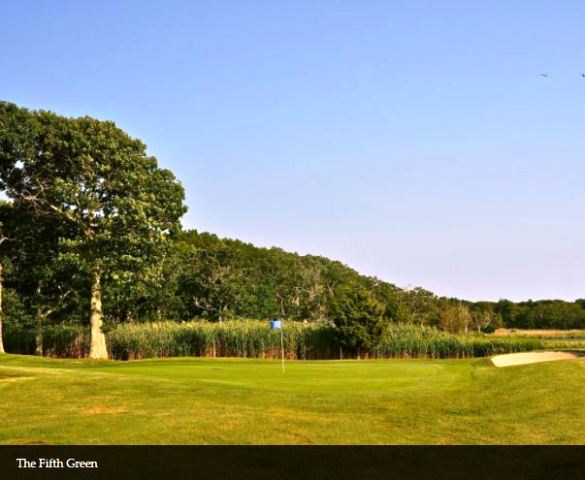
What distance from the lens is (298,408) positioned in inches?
514

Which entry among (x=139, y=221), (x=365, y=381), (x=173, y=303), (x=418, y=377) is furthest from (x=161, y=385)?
(x=173, y=303)

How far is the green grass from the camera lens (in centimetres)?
1045

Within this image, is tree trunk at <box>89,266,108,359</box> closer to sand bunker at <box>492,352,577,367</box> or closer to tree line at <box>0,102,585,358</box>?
tree line at <box>0,102,585,358</box>

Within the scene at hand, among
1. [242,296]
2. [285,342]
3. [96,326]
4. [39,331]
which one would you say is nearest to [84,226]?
[96,326]

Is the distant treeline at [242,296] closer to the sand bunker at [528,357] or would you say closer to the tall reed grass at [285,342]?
the tall reed grass at [285,342]

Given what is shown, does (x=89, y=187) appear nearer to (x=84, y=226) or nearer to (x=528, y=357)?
(x=84, y=226)

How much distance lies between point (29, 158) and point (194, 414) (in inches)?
1060

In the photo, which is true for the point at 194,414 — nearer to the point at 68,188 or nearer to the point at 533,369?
the point at 533,369

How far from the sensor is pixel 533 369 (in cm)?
1842

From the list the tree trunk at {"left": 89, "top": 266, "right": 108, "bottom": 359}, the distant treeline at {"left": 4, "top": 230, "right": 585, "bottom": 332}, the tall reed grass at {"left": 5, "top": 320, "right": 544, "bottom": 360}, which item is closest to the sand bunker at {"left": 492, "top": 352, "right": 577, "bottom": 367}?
the tall reed grass at {"left": 5, "top": 320, "right": 544, "bottom": 360}
